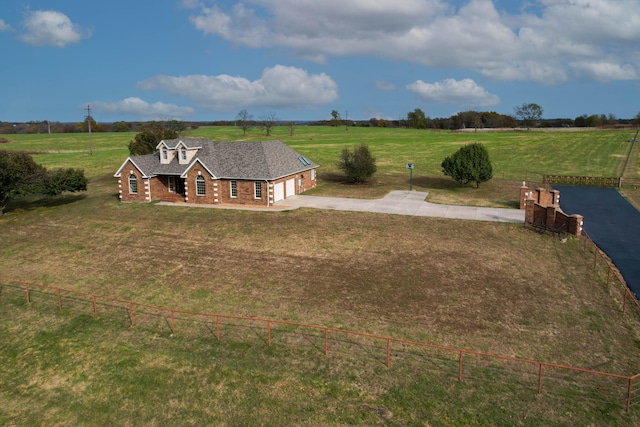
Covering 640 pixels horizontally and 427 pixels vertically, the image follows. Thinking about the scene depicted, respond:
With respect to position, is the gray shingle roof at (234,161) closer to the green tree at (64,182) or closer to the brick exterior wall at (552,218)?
the green tree at (64,182)

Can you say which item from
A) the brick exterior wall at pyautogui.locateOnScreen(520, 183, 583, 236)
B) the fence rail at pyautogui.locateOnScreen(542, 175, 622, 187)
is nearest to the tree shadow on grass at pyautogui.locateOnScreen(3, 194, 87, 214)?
the brick exterior wall at pyautogui.locateOnScreen(520, 183, 583, 236)

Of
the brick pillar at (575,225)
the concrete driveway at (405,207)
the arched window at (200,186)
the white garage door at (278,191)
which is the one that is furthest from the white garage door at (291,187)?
the brick pillar at (575,225)

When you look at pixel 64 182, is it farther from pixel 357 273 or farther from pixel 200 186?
pixel 357 273

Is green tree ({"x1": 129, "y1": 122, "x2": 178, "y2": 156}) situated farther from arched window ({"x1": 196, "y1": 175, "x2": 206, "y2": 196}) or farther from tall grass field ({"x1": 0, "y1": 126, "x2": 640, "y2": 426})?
tall grass field ({"x1": 0, "y1": 126, "x2": 640, "y2": 426})

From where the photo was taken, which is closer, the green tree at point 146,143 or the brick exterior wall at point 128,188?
the brick exterior wall at point 128,188

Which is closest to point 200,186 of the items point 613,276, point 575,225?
point 575,225

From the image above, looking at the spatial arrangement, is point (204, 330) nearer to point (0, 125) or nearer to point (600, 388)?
point (600, 388)
